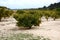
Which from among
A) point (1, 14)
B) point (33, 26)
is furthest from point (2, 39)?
point (1, 14)

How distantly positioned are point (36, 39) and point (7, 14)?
112 ft

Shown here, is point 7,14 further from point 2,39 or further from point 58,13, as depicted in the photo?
point 2,39

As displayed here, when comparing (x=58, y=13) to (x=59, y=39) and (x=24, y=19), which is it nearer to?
(x=24, y=19)

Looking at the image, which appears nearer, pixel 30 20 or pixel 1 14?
pixel 30 20

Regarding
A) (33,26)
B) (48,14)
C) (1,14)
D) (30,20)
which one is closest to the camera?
(30,20)

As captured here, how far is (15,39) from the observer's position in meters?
19.2

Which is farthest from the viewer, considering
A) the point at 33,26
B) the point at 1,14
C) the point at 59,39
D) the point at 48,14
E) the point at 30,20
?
the point at 48,14

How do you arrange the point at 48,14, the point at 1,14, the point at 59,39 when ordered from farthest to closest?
the point at 48,14, the point at 1,14, the point at 59,39

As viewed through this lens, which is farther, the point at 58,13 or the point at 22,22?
the point at 58,13

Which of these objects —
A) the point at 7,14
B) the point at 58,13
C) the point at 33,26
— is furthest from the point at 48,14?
the point at 33,26

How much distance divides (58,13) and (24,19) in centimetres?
2323

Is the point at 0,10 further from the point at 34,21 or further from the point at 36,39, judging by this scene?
the point at 36,39

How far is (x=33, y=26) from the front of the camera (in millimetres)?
33344

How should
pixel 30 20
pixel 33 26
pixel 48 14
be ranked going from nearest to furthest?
1. pixel 30 20
2. pixel 33 26
3. pixel 48 14
